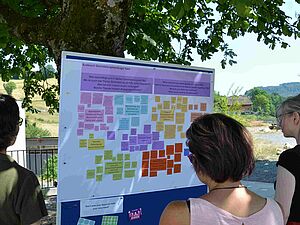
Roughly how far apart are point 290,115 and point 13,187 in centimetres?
154

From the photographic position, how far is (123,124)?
2883 mm

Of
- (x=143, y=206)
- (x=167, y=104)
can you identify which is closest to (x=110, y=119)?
(x=167, y=104)

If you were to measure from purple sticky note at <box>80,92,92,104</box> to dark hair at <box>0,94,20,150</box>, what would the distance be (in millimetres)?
491

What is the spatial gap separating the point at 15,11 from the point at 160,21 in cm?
276

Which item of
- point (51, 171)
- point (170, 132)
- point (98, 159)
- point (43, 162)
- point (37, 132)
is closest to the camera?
point (98, 159)

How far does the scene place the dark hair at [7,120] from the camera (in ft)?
7.14

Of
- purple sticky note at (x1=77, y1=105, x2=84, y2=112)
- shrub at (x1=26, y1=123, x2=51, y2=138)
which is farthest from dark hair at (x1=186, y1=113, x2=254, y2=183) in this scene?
shrub at (x1=26, y1=123, x2=51, y2=138)

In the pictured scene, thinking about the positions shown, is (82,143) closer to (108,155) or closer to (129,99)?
(108,155)

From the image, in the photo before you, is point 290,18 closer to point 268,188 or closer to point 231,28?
point 231,28

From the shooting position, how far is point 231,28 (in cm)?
620

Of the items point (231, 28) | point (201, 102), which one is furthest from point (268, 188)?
point (201, 102)

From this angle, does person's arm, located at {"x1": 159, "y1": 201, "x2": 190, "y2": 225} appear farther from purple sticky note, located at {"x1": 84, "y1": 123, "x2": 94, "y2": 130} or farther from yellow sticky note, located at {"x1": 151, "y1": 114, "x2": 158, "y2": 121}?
yellow sticky note, located at {"x1": 151, "y1": 114, "x2": 158, "y2": 121}

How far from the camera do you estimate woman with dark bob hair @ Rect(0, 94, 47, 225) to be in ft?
7.11

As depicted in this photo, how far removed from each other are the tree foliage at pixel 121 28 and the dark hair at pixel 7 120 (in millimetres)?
1011
